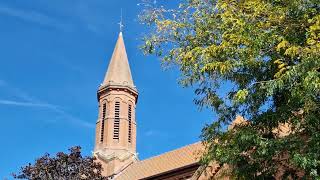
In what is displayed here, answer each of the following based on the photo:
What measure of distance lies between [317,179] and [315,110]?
155cm

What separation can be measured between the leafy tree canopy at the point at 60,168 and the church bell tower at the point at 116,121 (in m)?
24.4

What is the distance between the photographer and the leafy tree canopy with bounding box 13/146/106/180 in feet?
62.0

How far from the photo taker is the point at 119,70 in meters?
51.6

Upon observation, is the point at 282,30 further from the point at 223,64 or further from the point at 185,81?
the point at 185,81

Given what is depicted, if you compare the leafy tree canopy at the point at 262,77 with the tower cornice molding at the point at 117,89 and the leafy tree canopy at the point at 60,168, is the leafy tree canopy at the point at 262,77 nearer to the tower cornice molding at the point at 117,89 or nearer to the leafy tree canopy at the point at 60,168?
the leafy tree canopy at the point at 60,168

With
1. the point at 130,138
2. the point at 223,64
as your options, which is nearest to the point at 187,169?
the point at 130,138

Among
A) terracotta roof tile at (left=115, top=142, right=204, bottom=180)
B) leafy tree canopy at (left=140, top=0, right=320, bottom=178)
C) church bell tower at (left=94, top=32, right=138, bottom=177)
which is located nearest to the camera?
leafy tree canopy at (left=140, top=0, right=320, bottom=178)

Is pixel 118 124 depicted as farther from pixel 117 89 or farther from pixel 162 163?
pixel 162 163

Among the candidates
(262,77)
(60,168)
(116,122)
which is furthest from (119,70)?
(262,77)

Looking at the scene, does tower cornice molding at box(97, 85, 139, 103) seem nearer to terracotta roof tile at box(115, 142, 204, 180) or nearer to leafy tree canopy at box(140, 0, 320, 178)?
terracotta roof tile at box(115, 142, 204, 180)

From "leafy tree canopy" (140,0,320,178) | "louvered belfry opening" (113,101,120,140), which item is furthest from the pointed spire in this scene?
"leafy tree canopy" (140,0,320,178)

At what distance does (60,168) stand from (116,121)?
2871 cm

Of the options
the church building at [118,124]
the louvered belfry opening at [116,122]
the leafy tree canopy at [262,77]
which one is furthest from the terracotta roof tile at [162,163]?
the leafy tree canopy at [262,77]

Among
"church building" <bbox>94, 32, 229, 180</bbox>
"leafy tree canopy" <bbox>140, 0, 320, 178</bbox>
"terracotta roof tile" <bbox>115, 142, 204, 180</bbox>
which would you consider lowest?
"leafy tree canopy" <bbox>140, 0, 320, 178</bbox>
